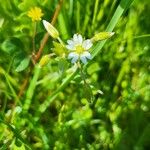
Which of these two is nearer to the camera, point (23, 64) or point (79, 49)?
point (79, 49)

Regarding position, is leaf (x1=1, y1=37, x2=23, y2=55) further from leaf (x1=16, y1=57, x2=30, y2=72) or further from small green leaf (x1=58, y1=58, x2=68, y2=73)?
small green leaf (x1=58, y1=58, x2=68, y2=73)

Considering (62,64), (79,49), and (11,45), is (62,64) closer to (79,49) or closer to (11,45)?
(79,49)

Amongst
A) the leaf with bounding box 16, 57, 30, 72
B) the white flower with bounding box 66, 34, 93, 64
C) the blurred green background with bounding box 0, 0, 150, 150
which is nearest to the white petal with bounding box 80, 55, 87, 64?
the white flower with bounding box 66, 34, 93, 64

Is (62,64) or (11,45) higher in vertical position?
(11,45)

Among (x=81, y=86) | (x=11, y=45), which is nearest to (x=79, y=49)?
(x=81, y=86)

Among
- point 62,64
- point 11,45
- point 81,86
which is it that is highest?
point 11,45

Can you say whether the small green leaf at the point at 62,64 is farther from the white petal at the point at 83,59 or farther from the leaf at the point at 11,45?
the leaf at the point at 11,45
